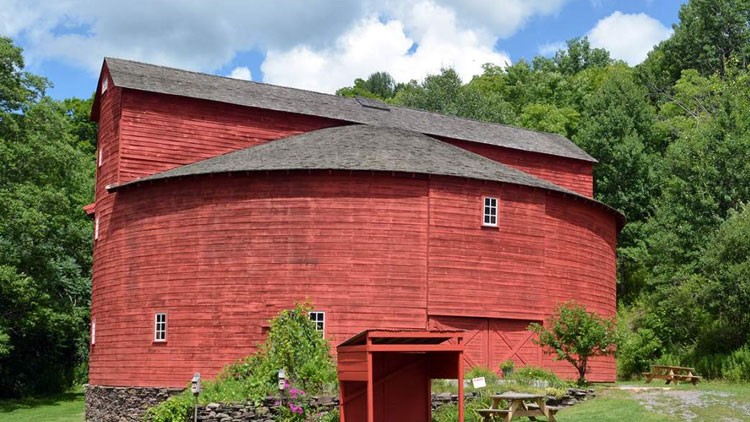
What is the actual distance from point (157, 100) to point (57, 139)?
10.2 m

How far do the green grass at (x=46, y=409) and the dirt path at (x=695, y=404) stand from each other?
19.1 meters

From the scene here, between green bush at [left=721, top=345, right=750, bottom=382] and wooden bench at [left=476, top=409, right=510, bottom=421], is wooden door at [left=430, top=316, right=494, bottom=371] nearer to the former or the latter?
wooden bench at [left=476, top=409, right=510, bottom=421]

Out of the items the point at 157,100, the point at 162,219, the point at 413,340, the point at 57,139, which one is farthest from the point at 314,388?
the point at 57,139

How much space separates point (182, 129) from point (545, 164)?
14956mm

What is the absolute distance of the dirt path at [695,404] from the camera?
749 inches

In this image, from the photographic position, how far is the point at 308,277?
25250 mm

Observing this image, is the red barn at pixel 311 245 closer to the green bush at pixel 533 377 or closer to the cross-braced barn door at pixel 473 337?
the cross-braced barn door at pixel 473 337

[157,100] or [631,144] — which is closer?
[157,100]

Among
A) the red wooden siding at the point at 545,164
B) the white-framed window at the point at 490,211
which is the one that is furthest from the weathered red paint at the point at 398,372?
the red wooden siding at the point at 545,164

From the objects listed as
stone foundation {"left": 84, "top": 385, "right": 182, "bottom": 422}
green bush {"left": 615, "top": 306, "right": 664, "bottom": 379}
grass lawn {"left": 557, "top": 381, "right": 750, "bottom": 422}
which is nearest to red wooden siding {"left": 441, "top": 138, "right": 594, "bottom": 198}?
green bush {"left": 615, "top": 306, "right": 664, "bottom": 379}

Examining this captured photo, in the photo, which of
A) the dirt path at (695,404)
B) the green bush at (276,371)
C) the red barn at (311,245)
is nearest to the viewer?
the dirt path at (695,404)

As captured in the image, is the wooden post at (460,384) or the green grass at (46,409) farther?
the green grass at (46,409)

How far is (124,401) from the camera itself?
26625mm

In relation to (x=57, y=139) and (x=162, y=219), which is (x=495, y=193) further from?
(x=57, y=139)
